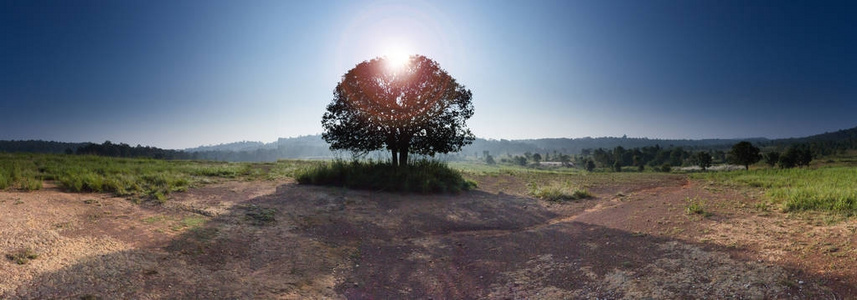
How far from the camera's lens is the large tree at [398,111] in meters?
17.2

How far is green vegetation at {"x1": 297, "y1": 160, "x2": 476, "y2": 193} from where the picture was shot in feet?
50.2

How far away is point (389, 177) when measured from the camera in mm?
15805

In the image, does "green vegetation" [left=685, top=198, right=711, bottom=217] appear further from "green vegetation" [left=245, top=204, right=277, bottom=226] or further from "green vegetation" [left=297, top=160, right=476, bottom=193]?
"green vegetation" [left=245, top=204, right=277, bottom=226]

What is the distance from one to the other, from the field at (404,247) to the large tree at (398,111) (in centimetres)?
607

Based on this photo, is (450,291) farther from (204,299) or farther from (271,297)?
(204,299)

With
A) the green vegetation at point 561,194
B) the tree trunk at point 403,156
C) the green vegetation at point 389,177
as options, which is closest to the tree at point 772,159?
the green vegetation at point 561,194

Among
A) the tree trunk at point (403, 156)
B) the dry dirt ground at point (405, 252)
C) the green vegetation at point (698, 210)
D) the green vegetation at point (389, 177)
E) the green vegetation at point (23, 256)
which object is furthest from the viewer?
the tree trunk at point (403, 156)

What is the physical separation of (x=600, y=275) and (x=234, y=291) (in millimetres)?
5753

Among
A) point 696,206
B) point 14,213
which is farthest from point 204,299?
point 696,206

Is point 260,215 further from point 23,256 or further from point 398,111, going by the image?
point 398,111

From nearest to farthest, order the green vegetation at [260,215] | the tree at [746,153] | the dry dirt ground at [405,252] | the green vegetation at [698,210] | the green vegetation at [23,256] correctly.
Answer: the dry dirt ground at [405,252] < the green vegetation at [23,256] < the green vegetation at [698,210] < the green vegetation at [260,215] < the tree at [746,153]

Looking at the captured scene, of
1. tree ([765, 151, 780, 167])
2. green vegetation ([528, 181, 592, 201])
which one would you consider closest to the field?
green vegetation ([528, 181, 592, 201])

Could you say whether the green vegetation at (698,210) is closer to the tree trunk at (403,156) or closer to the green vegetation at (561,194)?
the green vegetation at (561,194)

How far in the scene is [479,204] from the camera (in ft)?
42.3
